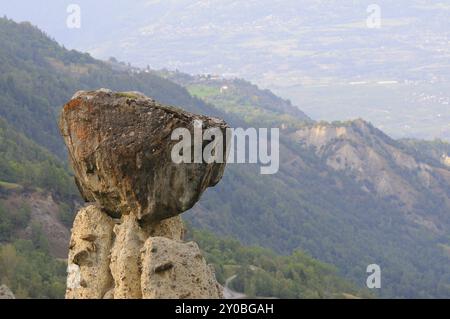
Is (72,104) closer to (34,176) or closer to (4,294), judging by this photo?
(4,294)

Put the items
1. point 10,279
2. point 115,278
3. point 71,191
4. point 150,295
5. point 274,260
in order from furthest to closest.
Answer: point 274,260 → point 71,191 → point 10,279 → point 115,278 → point 150,295

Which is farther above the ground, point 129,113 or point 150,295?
point 129,113

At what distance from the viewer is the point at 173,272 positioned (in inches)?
658

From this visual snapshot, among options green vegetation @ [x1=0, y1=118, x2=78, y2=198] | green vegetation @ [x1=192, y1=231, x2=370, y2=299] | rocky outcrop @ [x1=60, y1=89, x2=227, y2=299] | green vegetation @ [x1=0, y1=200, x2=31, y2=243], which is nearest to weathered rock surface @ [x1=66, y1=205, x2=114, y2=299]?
rocky outcrop @ [x1=60, y1=89, x2=227, y2=299]

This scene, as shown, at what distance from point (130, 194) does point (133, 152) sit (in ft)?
2.94

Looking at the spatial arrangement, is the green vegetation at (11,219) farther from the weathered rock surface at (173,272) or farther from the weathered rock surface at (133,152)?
the weathered rock surface at (173,272)

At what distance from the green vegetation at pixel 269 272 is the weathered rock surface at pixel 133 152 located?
2791 inches

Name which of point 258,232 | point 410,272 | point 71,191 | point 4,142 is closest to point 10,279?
point 71,191

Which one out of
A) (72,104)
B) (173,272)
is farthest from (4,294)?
(72,104)

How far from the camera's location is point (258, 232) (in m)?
167

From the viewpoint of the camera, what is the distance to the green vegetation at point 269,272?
306ft

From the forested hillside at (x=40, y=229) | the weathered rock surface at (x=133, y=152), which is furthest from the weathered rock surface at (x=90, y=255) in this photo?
the forested hillside at (x=40, y=229)

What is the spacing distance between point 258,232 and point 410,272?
95.8 ft

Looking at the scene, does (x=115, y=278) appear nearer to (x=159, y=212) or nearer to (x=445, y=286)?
(x=159, y=212)
